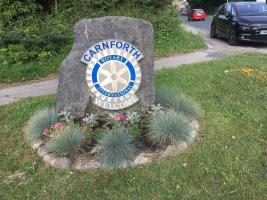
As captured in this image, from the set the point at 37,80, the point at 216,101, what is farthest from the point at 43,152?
the point at 37,80

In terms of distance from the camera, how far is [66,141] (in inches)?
193

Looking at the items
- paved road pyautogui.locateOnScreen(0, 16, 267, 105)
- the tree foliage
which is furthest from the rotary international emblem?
the tree foliage

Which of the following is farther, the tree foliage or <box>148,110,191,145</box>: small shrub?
the tree foliage

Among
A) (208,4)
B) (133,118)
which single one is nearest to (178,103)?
(133,118)

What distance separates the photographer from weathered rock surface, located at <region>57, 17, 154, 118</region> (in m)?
5.33

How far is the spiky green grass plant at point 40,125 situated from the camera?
5480mm

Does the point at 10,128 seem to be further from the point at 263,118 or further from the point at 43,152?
the point at 263,118

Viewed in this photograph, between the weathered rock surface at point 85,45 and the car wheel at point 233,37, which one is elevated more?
the weathered rock surface at point 85,45

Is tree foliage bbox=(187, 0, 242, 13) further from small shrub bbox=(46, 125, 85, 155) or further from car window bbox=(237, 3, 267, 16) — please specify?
small shrub bbox=(46, 125, 85, 155)

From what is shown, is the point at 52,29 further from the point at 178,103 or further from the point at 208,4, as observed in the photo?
the point at 208,4

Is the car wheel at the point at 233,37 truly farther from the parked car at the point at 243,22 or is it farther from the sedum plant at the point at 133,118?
the sedum plant at the point at 133,118

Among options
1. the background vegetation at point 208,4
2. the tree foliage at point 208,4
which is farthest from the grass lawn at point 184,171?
the tree foliage at point 208,4

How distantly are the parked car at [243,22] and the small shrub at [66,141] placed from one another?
376 inches

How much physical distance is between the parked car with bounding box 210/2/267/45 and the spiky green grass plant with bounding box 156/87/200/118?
25.7ft
